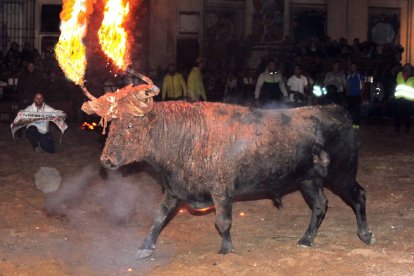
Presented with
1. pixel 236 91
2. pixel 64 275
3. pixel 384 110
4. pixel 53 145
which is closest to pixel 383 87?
pixel 384 110

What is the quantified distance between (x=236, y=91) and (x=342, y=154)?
1228cm

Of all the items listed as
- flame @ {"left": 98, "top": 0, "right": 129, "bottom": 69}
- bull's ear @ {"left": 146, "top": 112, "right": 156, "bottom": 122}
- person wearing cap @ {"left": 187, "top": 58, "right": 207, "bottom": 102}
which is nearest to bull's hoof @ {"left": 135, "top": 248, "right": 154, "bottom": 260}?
bull's ear @ {"left": 146, "top": 112, "right": 156, "bottom": 122}

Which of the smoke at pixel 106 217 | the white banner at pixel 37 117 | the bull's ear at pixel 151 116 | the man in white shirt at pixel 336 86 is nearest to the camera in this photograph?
the bull's ear at pixel 151 116

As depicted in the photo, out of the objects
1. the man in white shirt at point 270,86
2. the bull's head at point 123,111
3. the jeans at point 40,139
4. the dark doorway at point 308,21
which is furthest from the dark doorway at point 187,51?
the bull's head at point 123,111

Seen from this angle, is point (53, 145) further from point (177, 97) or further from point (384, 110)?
point (384, 110)

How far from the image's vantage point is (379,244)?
8359 millimetres

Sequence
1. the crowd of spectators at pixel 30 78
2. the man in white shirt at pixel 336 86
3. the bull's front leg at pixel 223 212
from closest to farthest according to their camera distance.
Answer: the bull's front leg at pixel 223 212, the crowd of spectators at pixel 30 78, the man in white shirt at pixel 336 86

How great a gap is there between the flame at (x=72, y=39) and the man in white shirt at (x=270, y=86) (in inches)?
321

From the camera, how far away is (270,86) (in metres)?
17.2

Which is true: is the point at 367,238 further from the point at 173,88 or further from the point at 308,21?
the point at 308,21

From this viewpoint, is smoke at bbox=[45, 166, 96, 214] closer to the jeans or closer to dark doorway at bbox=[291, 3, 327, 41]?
the jeans

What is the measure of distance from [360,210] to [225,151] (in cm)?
205

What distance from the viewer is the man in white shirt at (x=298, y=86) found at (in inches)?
699

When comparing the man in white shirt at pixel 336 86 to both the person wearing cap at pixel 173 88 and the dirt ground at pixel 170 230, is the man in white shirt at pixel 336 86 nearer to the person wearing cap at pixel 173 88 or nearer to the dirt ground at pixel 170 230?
the person wearing cap at pixel 173 88
